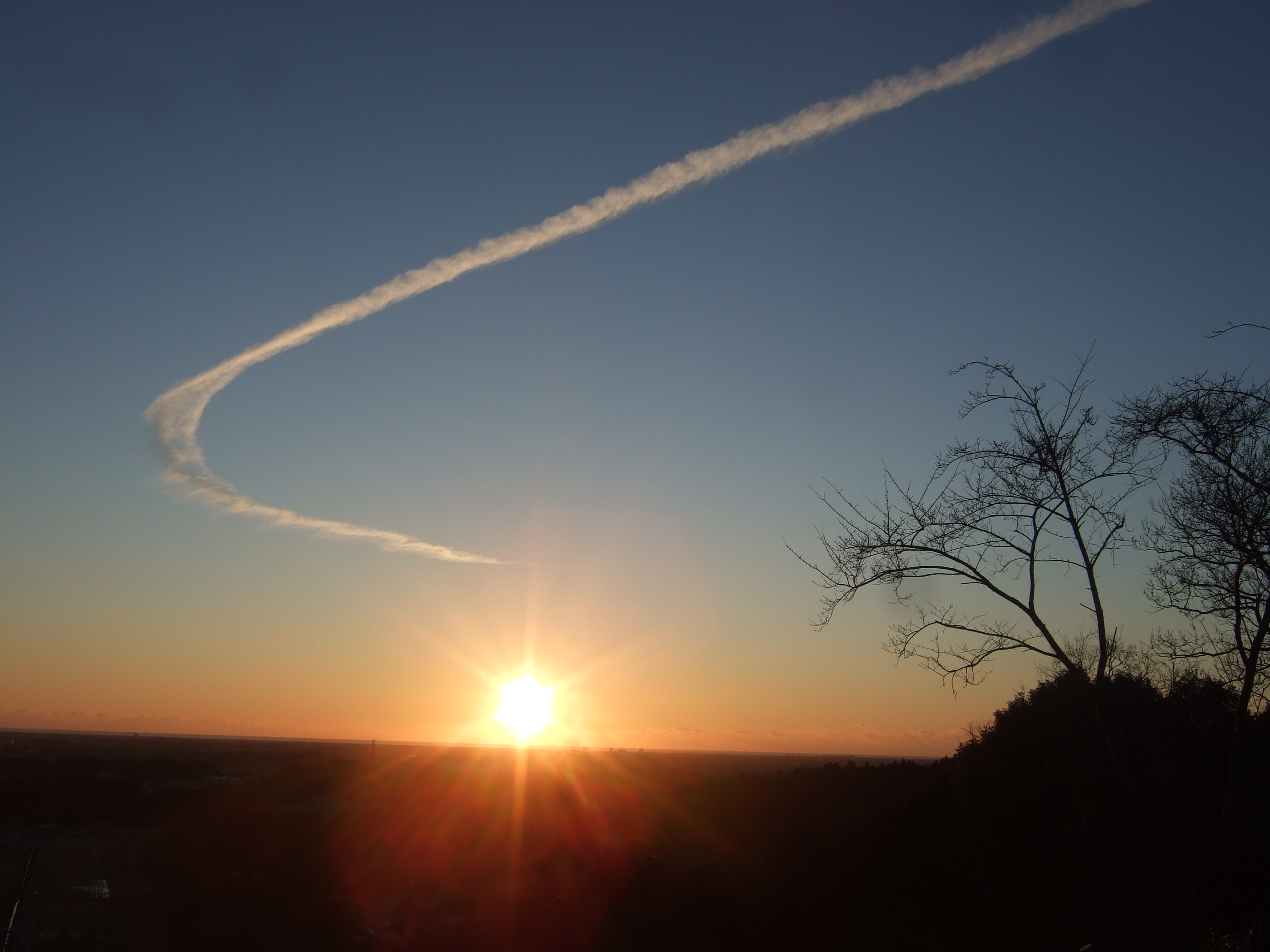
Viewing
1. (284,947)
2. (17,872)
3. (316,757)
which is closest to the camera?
(284,947)

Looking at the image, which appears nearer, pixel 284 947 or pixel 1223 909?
pixel 1223 909

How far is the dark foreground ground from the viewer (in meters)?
13.4

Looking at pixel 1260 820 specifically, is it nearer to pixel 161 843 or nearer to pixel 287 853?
pixel 287 853

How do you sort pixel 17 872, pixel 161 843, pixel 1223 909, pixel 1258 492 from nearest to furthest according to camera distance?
1. pixel 1258 492
2. pixel 1223 909
3. pixel 17 872
4. pixel 161 843

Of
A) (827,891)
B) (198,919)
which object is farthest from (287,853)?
(827,891)

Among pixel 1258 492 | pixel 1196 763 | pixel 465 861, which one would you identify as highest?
pixel 1258 492

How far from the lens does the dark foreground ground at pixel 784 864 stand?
43.8 ft

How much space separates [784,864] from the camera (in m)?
18.8

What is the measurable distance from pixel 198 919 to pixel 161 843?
13755mm

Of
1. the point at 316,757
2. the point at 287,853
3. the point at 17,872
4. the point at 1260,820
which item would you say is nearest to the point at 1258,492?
the point at 1260,820

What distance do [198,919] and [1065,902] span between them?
18614mm

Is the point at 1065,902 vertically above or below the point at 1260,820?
below

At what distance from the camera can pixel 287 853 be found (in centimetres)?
2847

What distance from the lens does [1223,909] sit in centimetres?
1294
